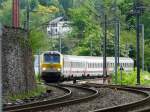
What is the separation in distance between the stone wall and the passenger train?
2057 cm

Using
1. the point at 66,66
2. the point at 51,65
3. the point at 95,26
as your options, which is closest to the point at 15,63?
the point at 51,65

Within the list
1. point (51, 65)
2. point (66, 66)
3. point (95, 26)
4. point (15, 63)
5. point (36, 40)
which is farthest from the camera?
point (95, 26)

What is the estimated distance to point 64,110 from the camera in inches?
736

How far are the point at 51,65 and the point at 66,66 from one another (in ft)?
10.2

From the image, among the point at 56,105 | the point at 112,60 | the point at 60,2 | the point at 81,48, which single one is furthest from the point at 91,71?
the point at 60,2

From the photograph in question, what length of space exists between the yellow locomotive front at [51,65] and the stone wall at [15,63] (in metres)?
20.3

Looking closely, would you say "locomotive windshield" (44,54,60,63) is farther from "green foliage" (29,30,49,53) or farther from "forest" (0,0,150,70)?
"forest" (0,0,150,70)

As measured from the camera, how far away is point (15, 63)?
1075 inches

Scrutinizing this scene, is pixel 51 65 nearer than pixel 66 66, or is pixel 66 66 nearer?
pixel 51 65

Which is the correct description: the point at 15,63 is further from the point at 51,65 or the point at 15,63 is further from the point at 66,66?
the point at 66,66

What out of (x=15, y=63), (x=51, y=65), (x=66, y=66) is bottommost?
(x=66, y=66)

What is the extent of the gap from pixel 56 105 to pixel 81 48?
7688 centimetres

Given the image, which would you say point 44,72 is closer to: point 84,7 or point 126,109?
point 126,109

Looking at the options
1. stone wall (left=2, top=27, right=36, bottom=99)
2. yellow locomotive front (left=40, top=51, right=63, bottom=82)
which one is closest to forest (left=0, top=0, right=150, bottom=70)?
yellow locomotive front (left=40, top=51, right=63, bottom=82)
